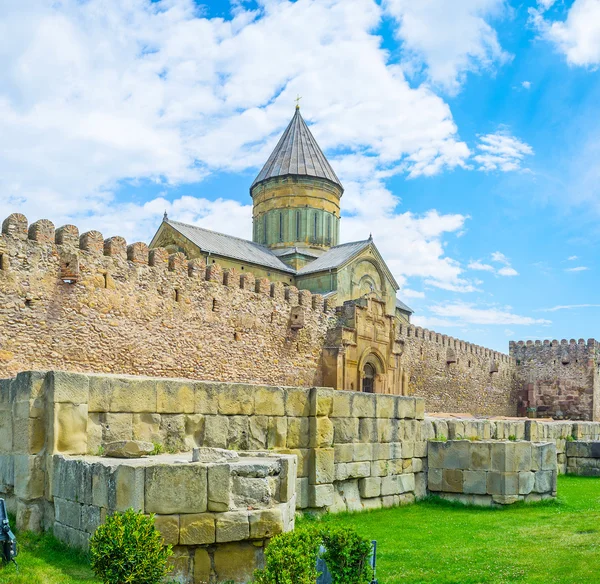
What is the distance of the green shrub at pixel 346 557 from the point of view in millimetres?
4668

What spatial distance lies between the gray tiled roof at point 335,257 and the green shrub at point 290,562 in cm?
2185

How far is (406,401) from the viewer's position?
400 inches

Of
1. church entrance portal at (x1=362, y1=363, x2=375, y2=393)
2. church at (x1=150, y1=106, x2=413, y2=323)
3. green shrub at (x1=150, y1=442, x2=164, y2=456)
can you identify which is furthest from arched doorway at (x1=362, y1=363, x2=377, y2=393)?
green shrub at (x1=150, y1=442, x2=164, y2=456)

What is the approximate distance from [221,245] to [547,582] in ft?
69.3

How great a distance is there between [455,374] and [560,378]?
1020 cm

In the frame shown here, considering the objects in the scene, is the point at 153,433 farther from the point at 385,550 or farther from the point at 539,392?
the point at 539,392

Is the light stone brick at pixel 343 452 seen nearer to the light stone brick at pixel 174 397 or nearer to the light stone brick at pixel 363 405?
the light stone brick at pixel 363 405

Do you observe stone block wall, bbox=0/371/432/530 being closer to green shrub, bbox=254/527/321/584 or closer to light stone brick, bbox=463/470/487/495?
light stone brick, bbox=463/470/487/495

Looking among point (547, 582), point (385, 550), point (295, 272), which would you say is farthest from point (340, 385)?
point (547, 582)

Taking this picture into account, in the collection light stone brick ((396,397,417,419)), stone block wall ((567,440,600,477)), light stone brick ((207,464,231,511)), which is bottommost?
stone block wall ((567,440,600,477))

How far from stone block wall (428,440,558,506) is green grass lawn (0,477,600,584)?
24cm

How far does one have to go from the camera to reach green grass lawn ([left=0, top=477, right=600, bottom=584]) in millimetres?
5346

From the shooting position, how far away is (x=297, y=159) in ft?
103

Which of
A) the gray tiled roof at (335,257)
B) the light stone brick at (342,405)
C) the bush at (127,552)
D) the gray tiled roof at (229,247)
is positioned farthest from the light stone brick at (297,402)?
the gray tiled roof at (335,257)
